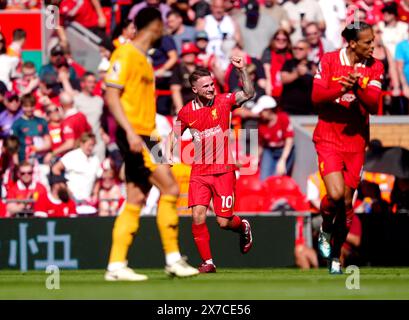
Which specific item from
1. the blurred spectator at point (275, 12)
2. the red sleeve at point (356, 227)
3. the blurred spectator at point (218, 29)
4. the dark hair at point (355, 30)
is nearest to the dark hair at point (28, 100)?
the blurred spectator at point (218, 29)

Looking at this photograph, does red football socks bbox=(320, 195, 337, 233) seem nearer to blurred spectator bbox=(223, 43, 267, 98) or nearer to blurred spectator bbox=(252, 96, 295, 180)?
blurred spectator bbox=(252, 96, 295, 180)

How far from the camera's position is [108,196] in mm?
19281

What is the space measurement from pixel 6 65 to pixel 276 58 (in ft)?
14.5

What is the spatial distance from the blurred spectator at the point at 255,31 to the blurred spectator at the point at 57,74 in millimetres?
2903

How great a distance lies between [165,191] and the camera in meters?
11.7

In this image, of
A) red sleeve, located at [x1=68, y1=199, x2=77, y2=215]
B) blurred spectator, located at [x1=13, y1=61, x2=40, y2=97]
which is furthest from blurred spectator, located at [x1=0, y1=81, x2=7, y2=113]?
red sleeve, located at [x1=68, y1=199, x2=77, y2=215]

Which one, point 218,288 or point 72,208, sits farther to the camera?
point 72,208

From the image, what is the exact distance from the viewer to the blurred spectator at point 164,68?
20.9m

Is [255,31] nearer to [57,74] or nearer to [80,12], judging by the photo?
[80,12]

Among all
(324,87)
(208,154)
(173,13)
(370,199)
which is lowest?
(370,199)

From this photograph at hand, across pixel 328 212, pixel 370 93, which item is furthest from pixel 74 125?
pixel 370 93

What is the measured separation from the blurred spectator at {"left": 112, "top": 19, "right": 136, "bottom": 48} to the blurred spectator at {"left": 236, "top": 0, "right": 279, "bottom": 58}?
1.98m

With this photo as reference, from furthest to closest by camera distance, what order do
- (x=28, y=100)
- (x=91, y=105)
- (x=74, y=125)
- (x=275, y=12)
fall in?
(x=275, y=12), (x=91, y=105), (x=28, y=100), (x=74, y=125)
